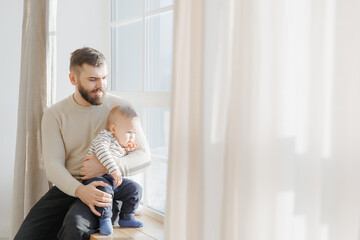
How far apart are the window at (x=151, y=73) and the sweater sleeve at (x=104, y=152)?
1.57 ft

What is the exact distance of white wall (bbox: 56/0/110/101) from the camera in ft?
10.2

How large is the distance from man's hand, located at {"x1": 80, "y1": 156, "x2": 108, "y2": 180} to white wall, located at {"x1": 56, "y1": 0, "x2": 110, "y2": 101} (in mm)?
1110

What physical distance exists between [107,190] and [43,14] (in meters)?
1.26

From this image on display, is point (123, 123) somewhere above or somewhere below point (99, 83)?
below

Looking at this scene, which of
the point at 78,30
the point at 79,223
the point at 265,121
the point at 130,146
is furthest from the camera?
the point at 78,30

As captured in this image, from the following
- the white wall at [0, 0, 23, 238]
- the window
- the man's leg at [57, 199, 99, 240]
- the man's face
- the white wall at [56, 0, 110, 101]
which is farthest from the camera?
the white wall at [0, 0, 23, 238]

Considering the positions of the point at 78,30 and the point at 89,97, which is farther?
the point at 78,30

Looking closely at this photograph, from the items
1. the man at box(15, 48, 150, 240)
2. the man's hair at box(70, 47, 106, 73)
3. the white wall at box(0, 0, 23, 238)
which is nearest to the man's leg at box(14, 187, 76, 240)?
the man at box(15, 48, 150, 240)

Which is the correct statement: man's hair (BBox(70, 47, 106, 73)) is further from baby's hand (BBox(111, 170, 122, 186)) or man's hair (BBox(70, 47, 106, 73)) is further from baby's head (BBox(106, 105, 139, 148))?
baby's hand (BBox(111, 170, 122, 186))

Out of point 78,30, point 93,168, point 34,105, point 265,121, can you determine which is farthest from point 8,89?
point 265,121

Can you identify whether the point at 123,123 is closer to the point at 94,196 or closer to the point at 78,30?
the point at 94,196

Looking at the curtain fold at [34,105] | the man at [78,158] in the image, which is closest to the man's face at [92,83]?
the man at [78,158]

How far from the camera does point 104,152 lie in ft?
6.83

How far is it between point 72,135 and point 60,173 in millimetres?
233
